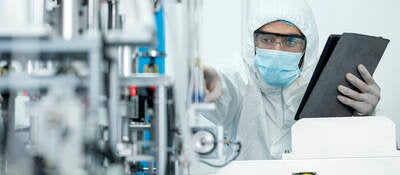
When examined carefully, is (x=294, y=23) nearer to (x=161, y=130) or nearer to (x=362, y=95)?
(x=362, y=95)

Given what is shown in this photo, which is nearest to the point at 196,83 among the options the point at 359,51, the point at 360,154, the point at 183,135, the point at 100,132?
the point at 183,135

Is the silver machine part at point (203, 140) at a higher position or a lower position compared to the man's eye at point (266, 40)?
lower

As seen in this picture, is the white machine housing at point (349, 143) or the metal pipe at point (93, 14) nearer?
the metal pipe at point (93, 14)

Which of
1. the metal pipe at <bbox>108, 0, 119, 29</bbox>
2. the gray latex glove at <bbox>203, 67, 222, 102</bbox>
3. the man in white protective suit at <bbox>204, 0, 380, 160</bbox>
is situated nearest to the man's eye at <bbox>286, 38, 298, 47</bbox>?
the man in white protective suit at <bbox>204, 0, 380, 160</bbox>

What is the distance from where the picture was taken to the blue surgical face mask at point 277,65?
6.68ft

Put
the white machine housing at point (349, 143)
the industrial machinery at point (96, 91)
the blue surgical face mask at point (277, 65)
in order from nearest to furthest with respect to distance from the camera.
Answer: the industrial machinery at point (96, 91), the white machine housing at point (349, 143), the blue surgical face mask at point (277, 65)

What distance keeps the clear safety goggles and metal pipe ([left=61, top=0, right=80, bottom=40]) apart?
3.35 feet

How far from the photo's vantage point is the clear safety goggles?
2061 millimetres

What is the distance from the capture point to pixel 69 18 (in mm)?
1154

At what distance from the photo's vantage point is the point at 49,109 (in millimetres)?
1089

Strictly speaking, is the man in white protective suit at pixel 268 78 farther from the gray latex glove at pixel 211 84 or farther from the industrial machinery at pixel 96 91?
the industrial machinery at pixel 96 91

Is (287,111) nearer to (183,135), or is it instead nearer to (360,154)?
(360,154)

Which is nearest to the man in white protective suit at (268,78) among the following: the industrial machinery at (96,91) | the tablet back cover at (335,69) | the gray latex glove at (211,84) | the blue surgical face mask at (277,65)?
the blue surgical face mask at (277,65)

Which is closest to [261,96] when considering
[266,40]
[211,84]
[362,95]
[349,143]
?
[266,40]
